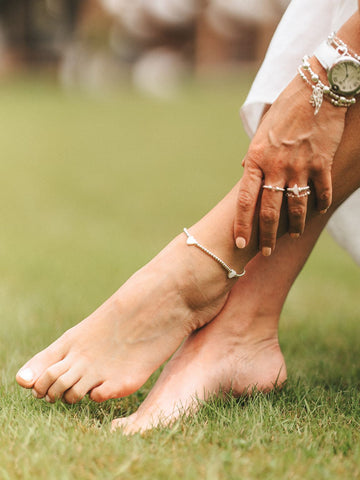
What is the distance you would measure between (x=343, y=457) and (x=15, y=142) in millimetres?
6586

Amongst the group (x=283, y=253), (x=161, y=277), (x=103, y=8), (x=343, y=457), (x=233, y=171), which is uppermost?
(x=103, y=8)

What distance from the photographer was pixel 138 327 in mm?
1231

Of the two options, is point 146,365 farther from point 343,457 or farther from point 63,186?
point 63,186

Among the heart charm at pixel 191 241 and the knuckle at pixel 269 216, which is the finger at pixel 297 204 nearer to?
the knuckle at pixel 269 216

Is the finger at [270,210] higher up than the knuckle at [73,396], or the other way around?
the finger at [270,210]

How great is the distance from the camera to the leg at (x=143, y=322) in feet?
3.90

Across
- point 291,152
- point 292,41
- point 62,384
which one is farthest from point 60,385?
point 292,41

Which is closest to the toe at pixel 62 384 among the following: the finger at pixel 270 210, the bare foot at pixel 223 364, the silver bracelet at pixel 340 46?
the bare foot at pixel 223 364

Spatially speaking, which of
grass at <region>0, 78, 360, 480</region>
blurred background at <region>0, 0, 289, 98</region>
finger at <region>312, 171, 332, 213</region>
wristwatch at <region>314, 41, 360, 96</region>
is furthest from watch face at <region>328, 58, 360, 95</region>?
blurred background at <region>0, 0, 289, 98</region>

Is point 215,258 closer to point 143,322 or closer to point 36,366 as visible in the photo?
point 143,322

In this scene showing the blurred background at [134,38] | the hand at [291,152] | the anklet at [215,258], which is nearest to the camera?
the hand at [291,152]

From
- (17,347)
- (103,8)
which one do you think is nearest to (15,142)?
(17,347)

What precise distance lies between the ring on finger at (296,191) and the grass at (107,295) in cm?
38

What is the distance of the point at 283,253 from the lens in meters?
1.33
